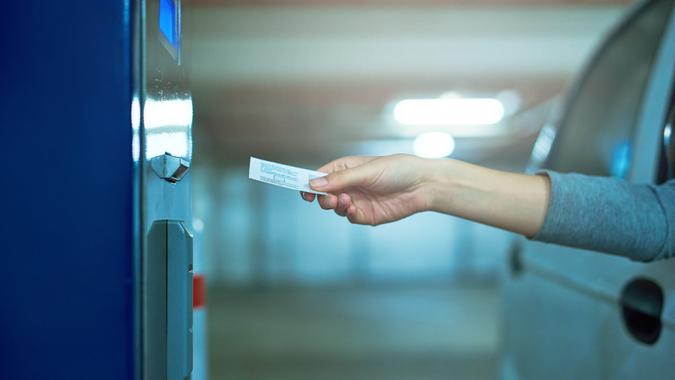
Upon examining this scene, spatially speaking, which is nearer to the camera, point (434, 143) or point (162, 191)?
point (162, 191)

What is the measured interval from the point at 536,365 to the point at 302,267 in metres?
11.7

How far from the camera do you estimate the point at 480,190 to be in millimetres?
1296

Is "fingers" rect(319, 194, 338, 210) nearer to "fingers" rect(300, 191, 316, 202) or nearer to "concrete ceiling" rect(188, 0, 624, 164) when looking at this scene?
"fingers" rect(300, 191, 316, 202)

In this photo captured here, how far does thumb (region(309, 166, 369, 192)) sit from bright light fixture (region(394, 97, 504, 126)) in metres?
6.35

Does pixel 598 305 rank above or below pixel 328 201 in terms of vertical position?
below

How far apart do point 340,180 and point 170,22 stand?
1.36 ft

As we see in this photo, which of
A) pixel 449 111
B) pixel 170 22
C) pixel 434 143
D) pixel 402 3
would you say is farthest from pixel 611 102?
pixel 434 143

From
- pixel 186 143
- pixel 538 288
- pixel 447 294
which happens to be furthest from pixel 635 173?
pixel 447 294

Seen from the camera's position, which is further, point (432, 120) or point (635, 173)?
point (432, 120)

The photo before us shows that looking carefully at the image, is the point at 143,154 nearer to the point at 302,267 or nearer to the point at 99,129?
the point at 99,129

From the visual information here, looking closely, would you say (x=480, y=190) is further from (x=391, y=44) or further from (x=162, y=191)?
(x=391, y=44)

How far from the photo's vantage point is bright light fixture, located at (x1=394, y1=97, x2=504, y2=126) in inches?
304

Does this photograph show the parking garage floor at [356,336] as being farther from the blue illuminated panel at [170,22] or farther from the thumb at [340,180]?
the blue illuminated panel at [170,22]

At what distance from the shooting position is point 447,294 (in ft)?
36.7
